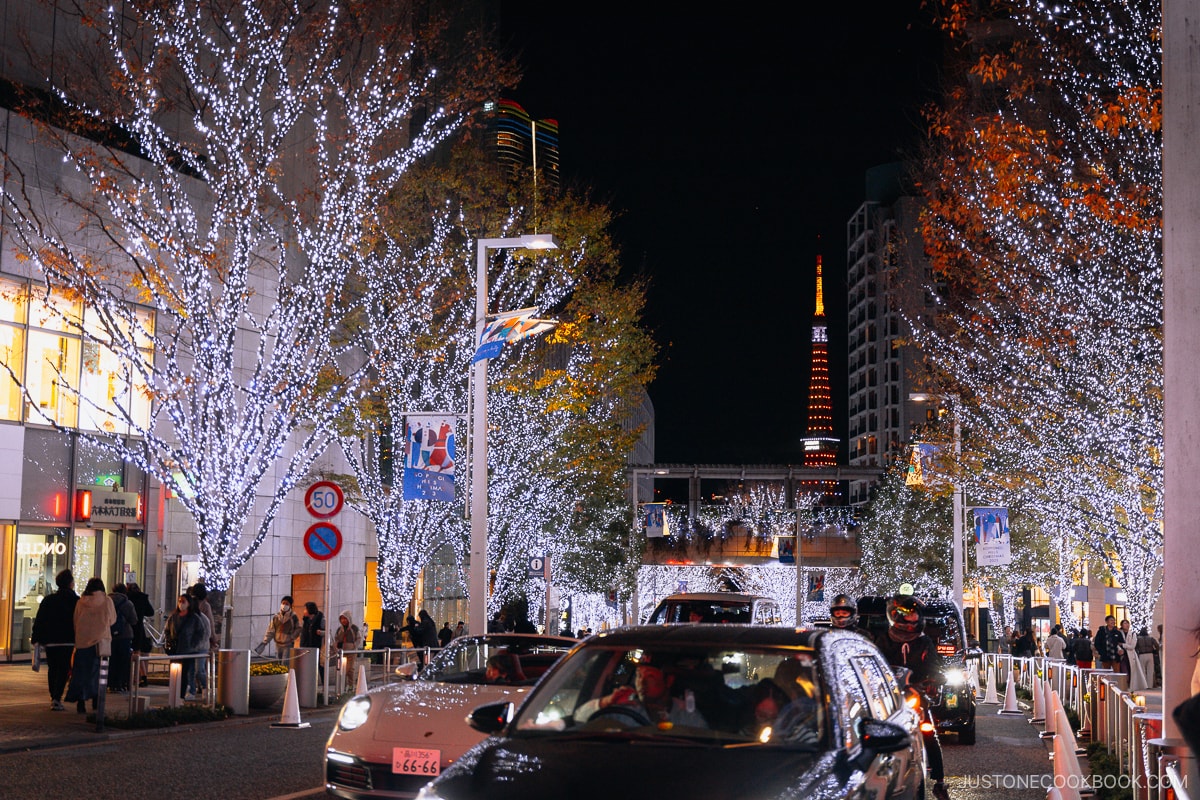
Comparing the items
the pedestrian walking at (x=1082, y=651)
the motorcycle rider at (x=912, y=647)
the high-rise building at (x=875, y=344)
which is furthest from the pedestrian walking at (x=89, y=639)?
the high-rise building at (x=875, y=344)

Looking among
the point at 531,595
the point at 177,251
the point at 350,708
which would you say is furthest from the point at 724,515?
the point at 350,708

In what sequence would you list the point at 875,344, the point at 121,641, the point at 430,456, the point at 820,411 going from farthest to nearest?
the point at 820,411, the point at 875,344, the point at 430,456, the point at 121,641

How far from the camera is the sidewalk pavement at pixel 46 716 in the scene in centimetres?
1445

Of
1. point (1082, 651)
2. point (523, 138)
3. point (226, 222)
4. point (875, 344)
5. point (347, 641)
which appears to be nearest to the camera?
point (226, 222)

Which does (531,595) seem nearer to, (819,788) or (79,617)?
(79,617)

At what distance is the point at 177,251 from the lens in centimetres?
1984

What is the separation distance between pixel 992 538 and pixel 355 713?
26.9 m

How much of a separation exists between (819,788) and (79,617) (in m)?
14.1

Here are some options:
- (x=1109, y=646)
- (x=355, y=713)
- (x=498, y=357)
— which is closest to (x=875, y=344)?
(x=1109, y=646)

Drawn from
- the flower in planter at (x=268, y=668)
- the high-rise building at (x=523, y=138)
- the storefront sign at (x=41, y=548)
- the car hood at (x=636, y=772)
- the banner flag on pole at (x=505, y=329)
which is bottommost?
the flower in planter at (x=268, y=668)

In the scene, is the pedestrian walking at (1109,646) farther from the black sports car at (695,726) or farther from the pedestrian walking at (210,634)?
the black sports car at (695,726)

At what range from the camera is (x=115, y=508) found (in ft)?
87.8

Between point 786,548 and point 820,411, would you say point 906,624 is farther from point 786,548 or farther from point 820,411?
point 820,411

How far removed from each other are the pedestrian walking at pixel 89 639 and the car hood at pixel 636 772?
12.7 metres
